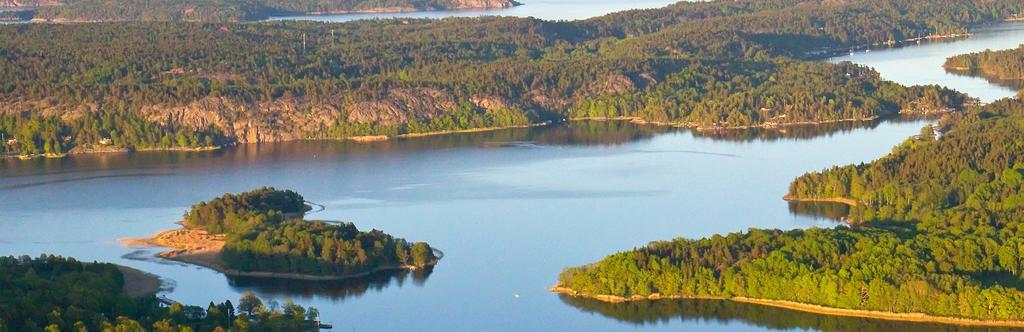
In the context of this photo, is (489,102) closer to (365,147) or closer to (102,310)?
(365,147)

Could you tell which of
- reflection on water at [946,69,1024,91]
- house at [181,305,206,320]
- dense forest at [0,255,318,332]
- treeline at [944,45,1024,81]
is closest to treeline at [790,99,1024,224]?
dense forest at [0,255,318,332]

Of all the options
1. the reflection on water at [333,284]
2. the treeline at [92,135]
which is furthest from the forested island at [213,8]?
the reflection on water at [333,284]

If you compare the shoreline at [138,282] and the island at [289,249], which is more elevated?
the island at [289,249]

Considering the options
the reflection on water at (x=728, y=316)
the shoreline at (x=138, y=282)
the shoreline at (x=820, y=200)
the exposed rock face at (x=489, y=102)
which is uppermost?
the exposed rock face at (x=489, y=102)

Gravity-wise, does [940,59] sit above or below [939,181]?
above

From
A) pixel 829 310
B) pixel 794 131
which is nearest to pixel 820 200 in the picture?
pixel 829 310

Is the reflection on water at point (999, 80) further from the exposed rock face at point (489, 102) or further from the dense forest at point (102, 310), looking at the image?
the dense forest at point (102, 310)

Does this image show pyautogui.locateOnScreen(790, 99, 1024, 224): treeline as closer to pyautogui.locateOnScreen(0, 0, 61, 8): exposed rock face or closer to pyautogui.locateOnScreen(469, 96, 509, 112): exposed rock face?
pyautogui.locateOnScreen(469, 96, 509, 112): exposed rock face

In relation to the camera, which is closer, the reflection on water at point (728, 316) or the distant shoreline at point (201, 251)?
the reflection on water at point (728, 316)
